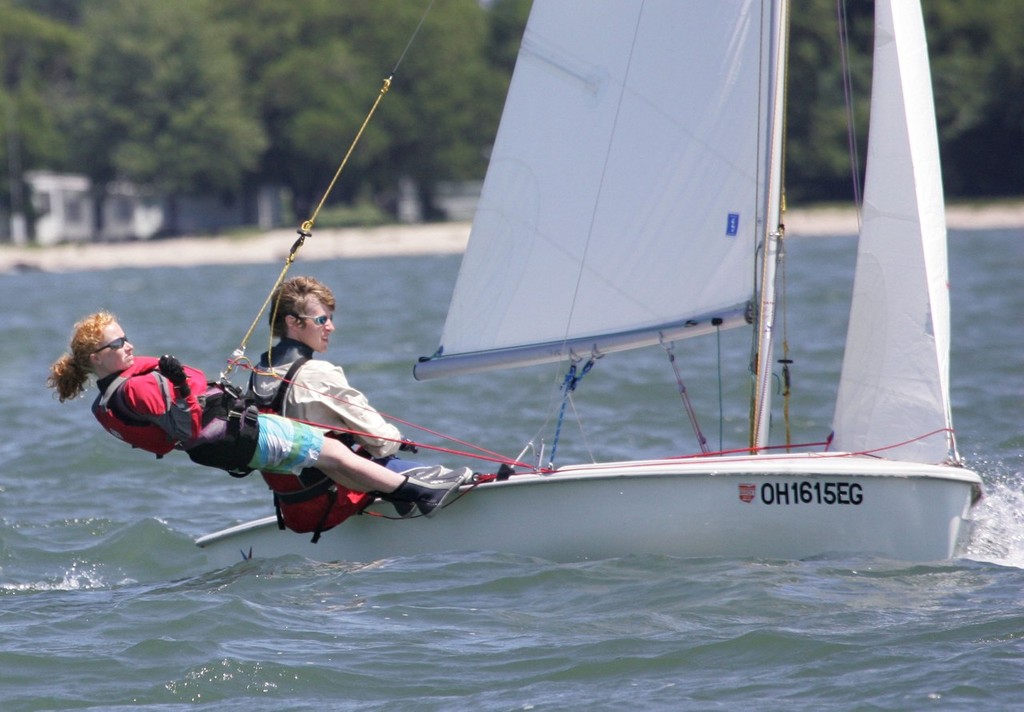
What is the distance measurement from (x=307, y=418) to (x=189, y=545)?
159cm

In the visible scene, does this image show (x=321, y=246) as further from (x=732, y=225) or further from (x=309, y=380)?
(x=309, y=380)

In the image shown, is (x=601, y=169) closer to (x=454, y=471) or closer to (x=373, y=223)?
(x=454, y=471)

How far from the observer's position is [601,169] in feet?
20.4

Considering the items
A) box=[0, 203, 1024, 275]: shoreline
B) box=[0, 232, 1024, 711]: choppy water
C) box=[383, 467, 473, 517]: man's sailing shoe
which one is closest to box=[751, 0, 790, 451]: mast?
box=[0, 232, 1024, 711]: choppy water

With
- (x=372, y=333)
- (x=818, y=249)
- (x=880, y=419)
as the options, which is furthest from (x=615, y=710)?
(x=818, y=249)

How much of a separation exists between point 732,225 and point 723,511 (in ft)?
3.78

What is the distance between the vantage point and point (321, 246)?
42375mm

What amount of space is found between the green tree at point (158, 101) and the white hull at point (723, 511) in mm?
43952

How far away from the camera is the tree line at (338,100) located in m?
47.6

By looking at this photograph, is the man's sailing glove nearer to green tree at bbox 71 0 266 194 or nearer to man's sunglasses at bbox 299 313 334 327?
man's sunglasses at bbox 299 313 334 327

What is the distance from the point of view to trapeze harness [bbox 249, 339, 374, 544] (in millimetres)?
5664

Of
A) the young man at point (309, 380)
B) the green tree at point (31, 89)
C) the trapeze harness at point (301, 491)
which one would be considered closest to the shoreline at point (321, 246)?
the green tree at point (31, 89)

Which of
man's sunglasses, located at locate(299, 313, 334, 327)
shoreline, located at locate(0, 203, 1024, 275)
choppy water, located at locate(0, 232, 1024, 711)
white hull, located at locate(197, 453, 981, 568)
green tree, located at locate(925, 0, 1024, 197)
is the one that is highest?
green tree, located at locate(925, 0, 1024, 197)

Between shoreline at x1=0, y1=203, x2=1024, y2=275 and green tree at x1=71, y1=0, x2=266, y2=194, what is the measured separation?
4302 millimetres
